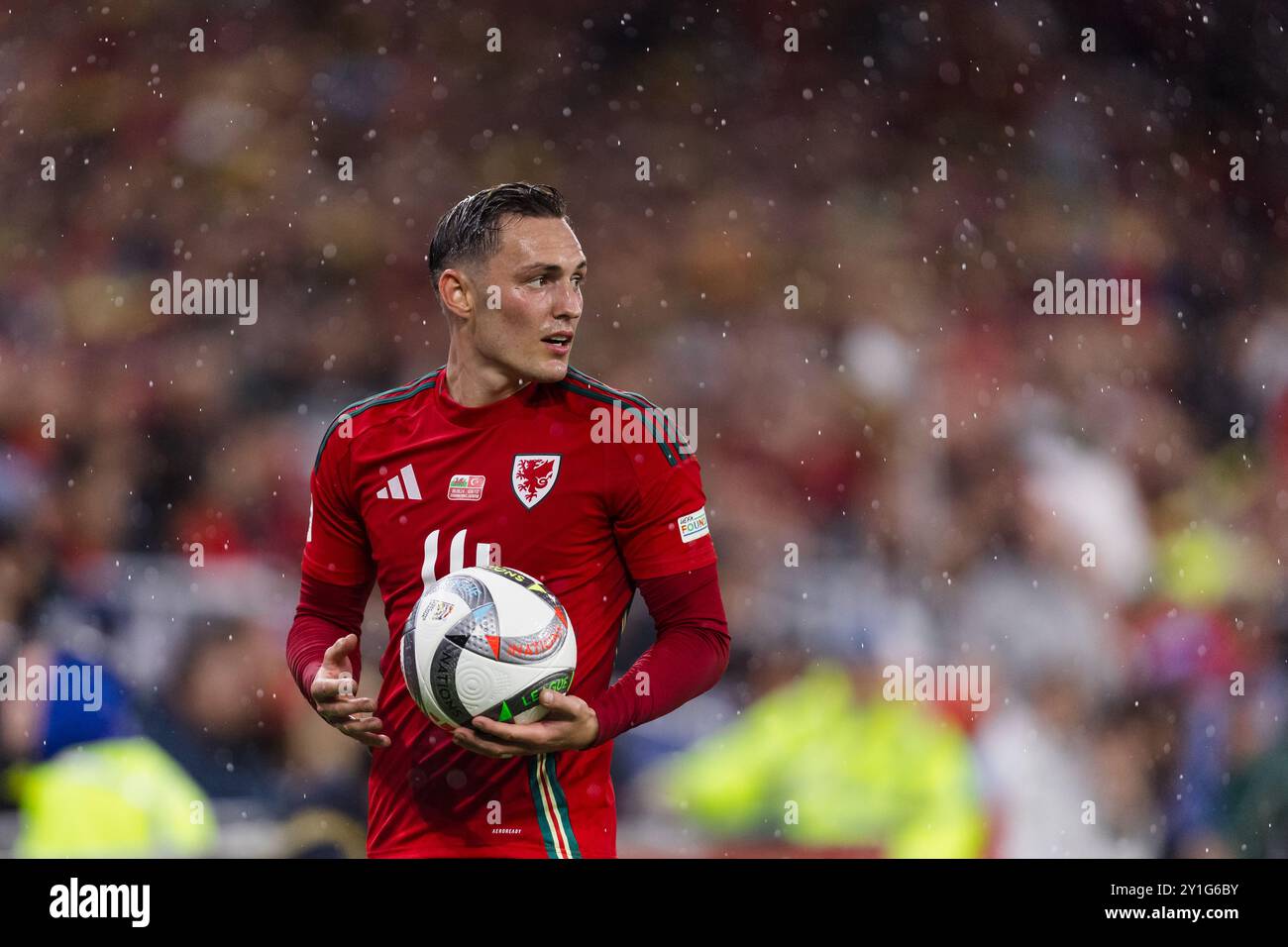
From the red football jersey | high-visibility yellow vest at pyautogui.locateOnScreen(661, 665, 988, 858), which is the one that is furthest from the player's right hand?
high-visibility yellow vest at pyautogui.locateOnScreen(661, 665, 988, 858)

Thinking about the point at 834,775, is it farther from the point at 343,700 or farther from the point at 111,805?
the point at 343,700

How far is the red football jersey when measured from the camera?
2.26 meters

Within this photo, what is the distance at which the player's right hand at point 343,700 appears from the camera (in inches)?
84.0

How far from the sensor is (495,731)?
6.77 ft

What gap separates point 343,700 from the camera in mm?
2139

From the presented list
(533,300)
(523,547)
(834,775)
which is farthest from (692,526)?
(834,775)

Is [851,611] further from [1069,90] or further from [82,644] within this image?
[82,644]

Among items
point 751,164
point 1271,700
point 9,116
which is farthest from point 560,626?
point 9,116

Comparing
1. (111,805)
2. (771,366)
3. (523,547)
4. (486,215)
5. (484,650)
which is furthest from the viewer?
(771,366)

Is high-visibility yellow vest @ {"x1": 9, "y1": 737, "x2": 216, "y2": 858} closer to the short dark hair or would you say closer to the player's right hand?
the player's right hand

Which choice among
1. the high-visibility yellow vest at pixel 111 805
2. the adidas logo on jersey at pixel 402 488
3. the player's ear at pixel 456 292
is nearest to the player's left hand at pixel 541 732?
the adidas logo on jersey at pixel 402 488

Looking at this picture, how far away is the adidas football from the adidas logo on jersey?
252 mm

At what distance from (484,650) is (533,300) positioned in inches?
27.2

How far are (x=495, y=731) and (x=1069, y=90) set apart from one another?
368 cm
